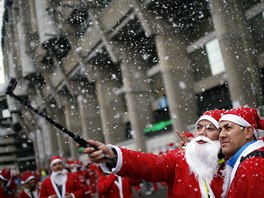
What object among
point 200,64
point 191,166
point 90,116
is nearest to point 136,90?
point 200,64

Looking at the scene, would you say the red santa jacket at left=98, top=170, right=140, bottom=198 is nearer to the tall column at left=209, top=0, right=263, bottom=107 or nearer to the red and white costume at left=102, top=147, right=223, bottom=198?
the red and white costume at left=102, top=147, right=223, bottom=198

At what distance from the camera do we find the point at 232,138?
2453mm

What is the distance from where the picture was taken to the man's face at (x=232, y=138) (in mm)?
2430

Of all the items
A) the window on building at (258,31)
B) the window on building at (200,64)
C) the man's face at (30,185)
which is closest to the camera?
the man's face at (30,185)

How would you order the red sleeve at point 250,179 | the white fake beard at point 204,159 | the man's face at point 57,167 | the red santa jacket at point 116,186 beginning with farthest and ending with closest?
1. the man's face at point 57,167
2. the red santa jacket at point 116,186
3. the white fake beard at point 204,159
4. the red sleeve at point 250,179

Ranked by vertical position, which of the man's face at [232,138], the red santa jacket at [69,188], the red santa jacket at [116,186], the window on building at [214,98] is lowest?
the red santa jacket at [116,186]

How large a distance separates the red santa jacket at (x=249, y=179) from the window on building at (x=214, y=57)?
11.1m

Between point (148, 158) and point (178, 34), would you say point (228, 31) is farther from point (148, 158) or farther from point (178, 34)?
point (148, 158)

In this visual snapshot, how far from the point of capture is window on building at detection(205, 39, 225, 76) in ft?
42.6

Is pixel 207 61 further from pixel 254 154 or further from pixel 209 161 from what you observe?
pixel 254 154

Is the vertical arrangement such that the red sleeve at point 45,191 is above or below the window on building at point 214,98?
below

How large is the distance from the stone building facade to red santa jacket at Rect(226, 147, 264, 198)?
294 inches

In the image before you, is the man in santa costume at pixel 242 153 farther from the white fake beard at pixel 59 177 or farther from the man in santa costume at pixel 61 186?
the white fake beard at pixel 59 177

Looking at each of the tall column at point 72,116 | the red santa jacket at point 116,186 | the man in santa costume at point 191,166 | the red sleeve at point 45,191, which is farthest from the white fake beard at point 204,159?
the tall column at point 72,116
